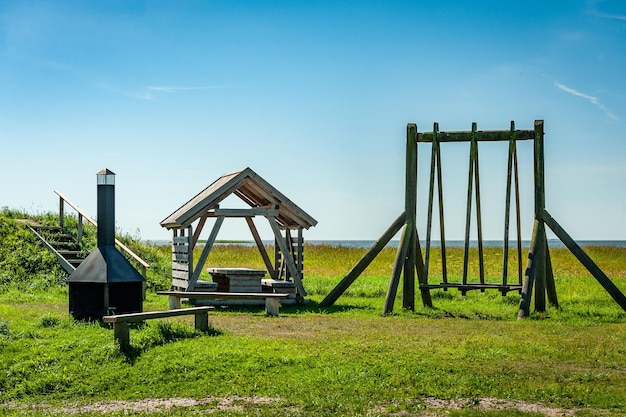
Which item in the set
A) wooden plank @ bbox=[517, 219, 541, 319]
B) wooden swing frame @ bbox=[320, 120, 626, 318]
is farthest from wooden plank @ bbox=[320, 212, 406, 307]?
wooden plank @ bbox=[517, 219, 541, 319]

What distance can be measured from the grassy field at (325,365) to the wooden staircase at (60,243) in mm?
6296

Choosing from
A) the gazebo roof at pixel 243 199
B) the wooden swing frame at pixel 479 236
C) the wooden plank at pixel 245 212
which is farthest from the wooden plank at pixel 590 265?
the wooden plank at pixel 245 212

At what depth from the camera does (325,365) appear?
11.9 m

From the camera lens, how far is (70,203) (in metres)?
26.4

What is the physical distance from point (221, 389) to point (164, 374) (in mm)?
1173

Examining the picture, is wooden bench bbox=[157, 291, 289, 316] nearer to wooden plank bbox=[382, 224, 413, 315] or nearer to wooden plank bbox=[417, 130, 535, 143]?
wooden plank bbox=[382, 224, 413, 315]

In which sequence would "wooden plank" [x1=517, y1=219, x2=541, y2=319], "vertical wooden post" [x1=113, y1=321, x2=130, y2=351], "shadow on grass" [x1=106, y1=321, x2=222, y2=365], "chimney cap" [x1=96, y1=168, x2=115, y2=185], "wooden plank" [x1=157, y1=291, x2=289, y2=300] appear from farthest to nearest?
"wooden plank" [x1=157, y1=291, x2=289, y2=300], "wooden plank" [x1=517, y1=219, x2=541, y2=319], "chimney cap" [x1=96, y1=168, x2=115, y2=185], "vertical wooden post" [x1=113, y1=321, x2=130, y2=351], "shadow on grass" [x1=106, y1=321, x2=222, y2=365]

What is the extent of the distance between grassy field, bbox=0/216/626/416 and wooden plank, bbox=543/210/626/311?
0.42 metres

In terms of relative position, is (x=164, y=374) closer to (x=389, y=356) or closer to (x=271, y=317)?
(x=389, y=356)

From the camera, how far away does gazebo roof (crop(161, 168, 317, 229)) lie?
21.6 meters

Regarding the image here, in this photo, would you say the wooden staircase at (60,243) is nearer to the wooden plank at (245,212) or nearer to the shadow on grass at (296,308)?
the wooden plank at (245,212)

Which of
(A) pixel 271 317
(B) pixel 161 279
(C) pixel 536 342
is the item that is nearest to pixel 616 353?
(C) pixel 536 342

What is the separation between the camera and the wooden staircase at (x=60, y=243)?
25.4 metres

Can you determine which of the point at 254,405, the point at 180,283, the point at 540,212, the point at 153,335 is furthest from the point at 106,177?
the point at 540,212
